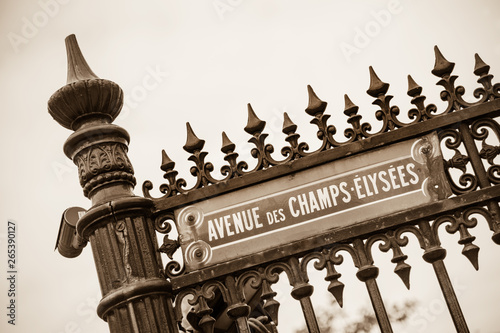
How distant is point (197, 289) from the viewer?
4250 mm

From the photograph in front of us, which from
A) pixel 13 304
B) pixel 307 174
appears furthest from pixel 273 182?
pixel 13 304

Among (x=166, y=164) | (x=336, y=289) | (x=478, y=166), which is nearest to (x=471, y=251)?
(x=478, y=166)

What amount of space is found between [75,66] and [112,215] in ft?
3.11

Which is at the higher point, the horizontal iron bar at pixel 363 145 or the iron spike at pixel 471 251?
the horizontal iron bar at pixel 363 145

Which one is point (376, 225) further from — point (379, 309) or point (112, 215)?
point (112, 215)

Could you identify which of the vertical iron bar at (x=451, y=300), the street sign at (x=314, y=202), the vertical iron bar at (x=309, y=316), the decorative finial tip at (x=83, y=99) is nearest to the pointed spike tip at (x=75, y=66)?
the decorative finial tip at (x=83, y=99)

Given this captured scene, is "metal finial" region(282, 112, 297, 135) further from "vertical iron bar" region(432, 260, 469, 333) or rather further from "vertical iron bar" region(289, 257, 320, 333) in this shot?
Answer: "vertical iron bar" region(432, 260, 469, 333)

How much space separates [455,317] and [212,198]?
1475 mm

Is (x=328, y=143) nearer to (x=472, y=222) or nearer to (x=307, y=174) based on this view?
(x=307, y=174)

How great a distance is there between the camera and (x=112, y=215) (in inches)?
168

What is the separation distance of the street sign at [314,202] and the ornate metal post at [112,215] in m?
0.24

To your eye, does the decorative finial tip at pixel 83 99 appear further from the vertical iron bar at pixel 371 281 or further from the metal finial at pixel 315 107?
the vertical iron bar at pixel 371 281

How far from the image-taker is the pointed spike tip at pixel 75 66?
4465mm

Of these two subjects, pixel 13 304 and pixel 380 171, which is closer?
pixel 380 171
